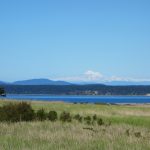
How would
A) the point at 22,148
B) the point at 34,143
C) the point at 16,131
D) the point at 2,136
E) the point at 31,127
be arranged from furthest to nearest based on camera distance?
the point at 31,127, the point at 16,131, the point at 2,136, the point at 34,143, the point at 22,148

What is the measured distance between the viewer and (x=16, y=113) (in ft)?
94.0

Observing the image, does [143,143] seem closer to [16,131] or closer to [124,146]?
[124,146]

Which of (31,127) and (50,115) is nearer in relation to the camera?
(31,127)

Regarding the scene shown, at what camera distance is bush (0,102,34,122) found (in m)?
27.6

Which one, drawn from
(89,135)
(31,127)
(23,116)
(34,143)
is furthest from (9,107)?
(34,143)

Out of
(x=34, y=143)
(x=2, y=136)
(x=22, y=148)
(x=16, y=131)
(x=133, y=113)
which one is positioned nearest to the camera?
(x=22, y=148)

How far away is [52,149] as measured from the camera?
1542cm

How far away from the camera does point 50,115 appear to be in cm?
3003

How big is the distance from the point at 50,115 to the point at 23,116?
2.03m

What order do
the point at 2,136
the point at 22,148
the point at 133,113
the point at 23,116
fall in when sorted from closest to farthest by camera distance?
the point at 22,148
the point at 2,136
the point at 23,116
the point at 133,113

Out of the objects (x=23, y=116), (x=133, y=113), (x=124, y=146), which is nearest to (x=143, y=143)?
(x=124, y=146)

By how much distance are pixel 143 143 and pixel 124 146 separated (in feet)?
4.11

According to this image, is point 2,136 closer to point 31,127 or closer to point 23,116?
point 31,127

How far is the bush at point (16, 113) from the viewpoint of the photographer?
2764cm
